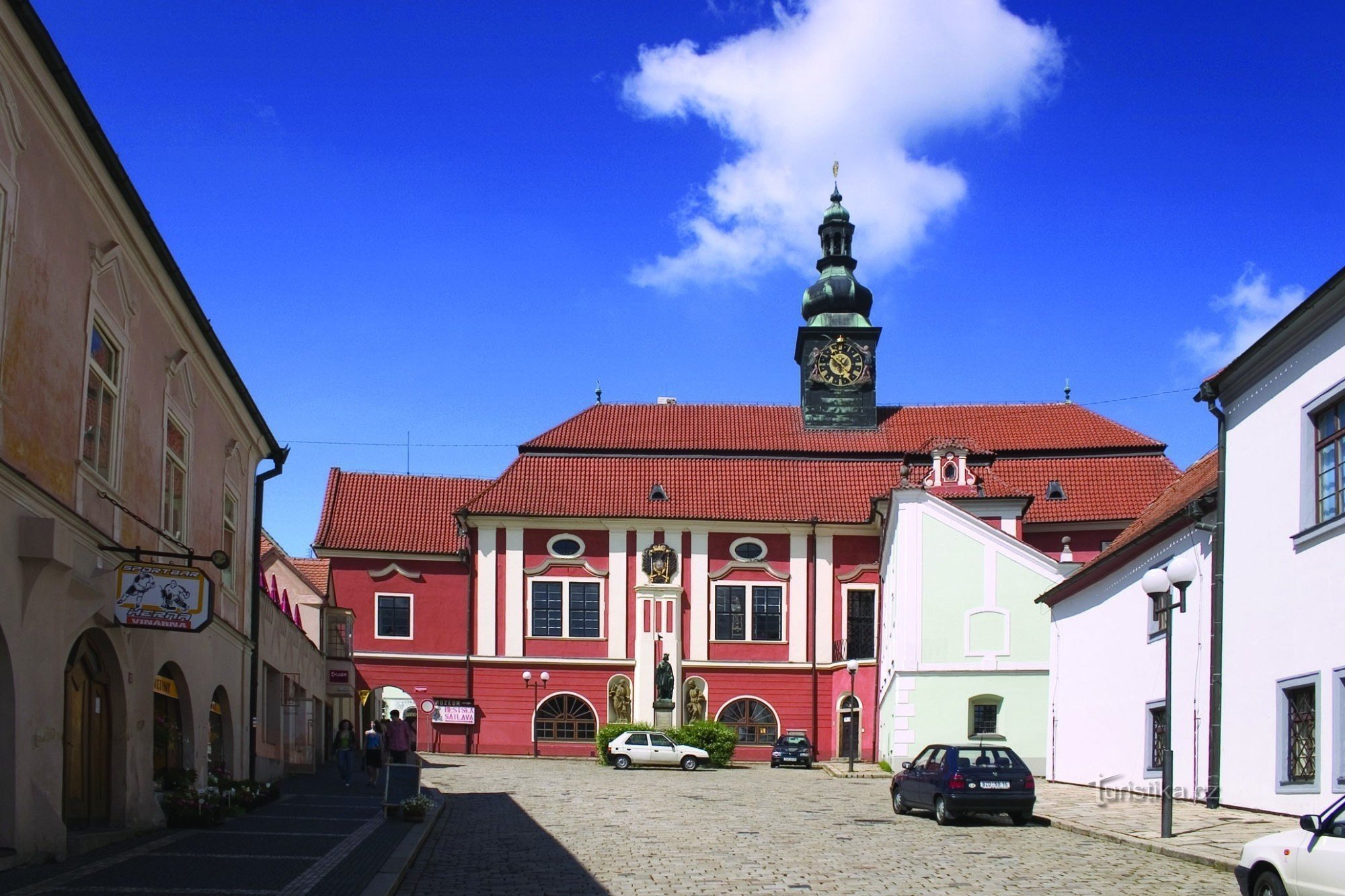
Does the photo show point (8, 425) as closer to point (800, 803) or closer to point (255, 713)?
point (255, 713)

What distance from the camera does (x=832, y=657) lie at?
53.1 meters

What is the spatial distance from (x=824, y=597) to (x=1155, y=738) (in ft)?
95.6

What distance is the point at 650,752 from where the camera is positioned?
140 ft

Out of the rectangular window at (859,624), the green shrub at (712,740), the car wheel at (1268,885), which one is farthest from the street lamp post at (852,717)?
the car wheel at (1268,885)

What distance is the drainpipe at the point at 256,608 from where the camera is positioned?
24594mm

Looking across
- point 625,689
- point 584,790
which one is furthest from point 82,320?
point 625,689

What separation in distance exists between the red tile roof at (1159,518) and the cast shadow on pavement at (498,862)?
11080 mm

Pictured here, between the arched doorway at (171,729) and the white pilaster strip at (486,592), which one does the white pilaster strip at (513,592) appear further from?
the arched doorway at (171,729)

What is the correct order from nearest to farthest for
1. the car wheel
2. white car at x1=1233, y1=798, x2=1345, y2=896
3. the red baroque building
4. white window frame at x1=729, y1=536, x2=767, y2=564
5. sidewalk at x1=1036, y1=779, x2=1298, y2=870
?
white car at x1=1233, y1=798, x2=1345, y2=896
the car wheel
sidewalk at x1=1036, y1=779, x2=1298, y2=870
the red baroque building
white window frame at x1=729, y1=536, x2=767, y2=564

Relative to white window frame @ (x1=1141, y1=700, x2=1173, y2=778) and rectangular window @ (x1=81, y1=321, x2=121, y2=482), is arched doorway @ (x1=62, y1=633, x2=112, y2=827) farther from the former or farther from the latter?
white window frame @ (x1=1141, y1=700, x2=1173, y2=778)

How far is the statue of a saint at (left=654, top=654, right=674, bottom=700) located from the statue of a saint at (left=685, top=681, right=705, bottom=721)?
1244 millimetres

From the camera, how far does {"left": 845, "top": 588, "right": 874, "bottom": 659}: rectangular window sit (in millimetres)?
53219

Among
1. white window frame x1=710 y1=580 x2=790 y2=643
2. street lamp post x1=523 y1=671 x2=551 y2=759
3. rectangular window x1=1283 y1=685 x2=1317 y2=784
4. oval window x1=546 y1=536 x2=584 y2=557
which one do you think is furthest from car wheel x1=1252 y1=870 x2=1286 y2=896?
oval window x1=546 y1=536 x2=584 y2=557

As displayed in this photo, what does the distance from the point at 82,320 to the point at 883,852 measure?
10214 millimetres
